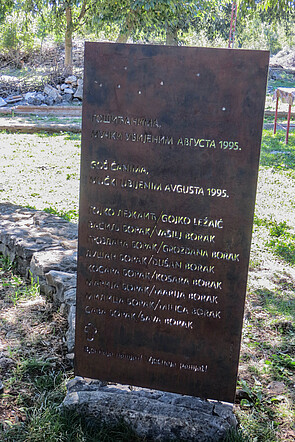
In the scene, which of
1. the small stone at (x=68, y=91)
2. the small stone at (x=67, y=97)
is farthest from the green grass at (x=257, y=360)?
the small stone at (x=68, y=91)

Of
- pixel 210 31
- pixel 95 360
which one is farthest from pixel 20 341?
pixel 210 31

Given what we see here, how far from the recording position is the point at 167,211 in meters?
2.37

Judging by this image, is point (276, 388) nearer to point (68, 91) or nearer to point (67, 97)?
point (67, 97)

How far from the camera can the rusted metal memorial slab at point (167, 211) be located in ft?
7.25

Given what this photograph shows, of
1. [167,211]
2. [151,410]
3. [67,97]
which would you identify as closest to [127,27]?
[67,97]

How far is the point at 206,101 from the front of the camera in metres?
2.21

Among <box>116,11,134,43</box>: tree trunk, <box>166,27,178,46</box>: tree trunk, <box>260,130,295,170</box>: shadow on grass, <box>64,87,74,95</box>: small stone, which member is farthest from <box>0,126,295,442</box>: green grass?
<box>166,27,178,46</box>: tree trunk

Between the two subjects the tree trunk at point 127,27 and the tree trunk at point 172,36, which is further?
the tree trunk at point 172,36

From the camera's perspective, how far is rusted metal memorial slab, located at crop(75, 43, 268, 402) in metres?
2.21

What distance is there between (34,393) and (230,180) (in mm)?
1600

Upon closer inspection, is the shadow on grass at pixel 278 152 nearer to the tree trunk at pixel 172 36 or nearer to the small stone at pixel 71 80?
the tree trunk at pixel 172 36

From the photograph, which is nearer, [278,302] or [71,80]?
[278,302]

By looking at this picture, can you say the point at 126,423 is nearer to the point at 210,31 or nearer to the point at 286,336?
the point at 286,336

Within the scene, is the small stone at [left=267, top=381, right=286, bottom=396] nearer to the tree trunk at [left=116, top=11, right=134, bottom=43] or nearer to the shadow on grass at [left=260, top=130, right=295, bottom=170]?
the shadow on grass at [left=260, top=130, right=295, bottom=170]
